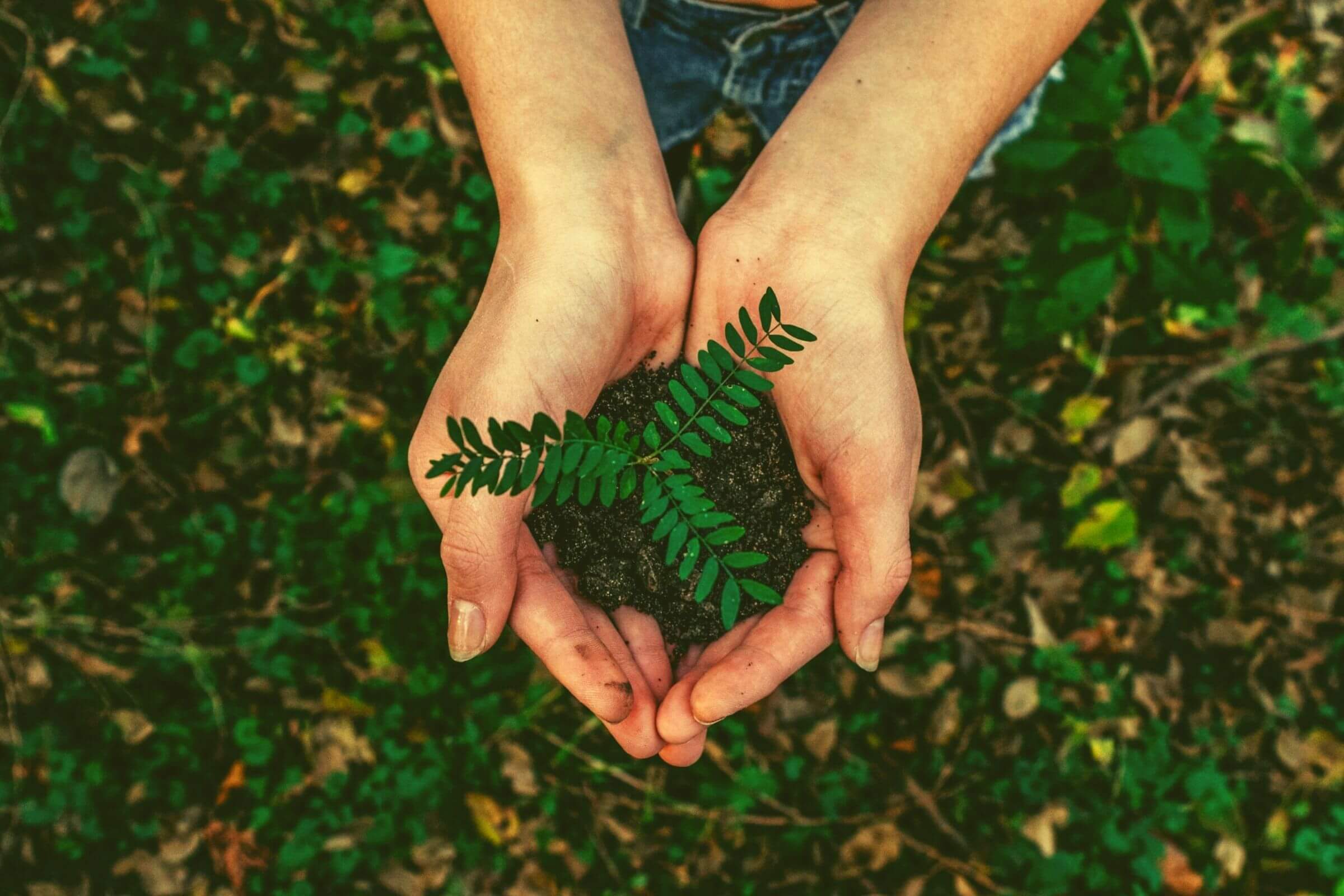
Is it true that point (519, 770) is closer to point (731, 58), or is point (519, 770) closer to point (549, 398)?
point (549, 398)

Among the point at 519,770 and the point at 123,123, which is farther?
the point at 123,123

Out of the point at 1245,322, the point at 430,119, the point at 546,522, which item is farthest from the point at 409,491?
the point at 1245,322

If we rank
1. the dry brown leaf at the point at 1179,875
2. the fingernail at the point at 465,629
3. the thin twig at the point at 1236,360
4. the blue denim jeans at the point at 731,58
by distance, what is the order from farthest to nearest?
the thin twig at the point at 1236,360 → the dry brown leaf at the point at 1179,875 → the blue denim jeans at the point at 731,58 → the fingernail at the point at 465,629

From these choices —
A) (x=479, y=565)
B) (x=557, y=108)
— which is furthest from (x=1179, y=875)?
(x=557, y=108)

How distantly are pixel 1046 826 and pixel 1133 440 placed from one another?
5.23ft

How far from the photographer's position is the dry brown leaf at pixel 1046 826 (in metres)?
3.65

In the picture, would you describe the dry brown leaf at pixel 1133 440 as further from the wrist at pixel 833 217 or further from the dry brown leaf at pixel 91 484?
the dry brown leaf at pixel 91 484

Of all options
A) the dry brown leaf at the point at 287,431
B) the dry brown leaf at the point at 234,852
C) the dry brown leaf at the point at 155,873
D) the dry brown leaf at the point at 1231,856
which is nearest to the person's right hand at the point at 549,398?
the dry brown leaf at the point at 287,431

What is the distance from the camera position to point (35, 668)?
3760mm

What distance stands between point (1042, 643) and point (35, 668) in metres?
4.08

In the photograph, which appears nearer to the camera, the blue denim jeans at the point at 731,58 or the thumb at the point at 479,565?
the thumb at the point at 479,565

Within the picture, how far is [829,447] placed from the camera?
2525 millimetres

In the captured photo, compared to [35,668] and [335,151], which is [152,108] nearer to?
[335,151]

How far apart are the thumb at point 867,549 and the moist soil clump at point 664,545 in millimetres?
147
